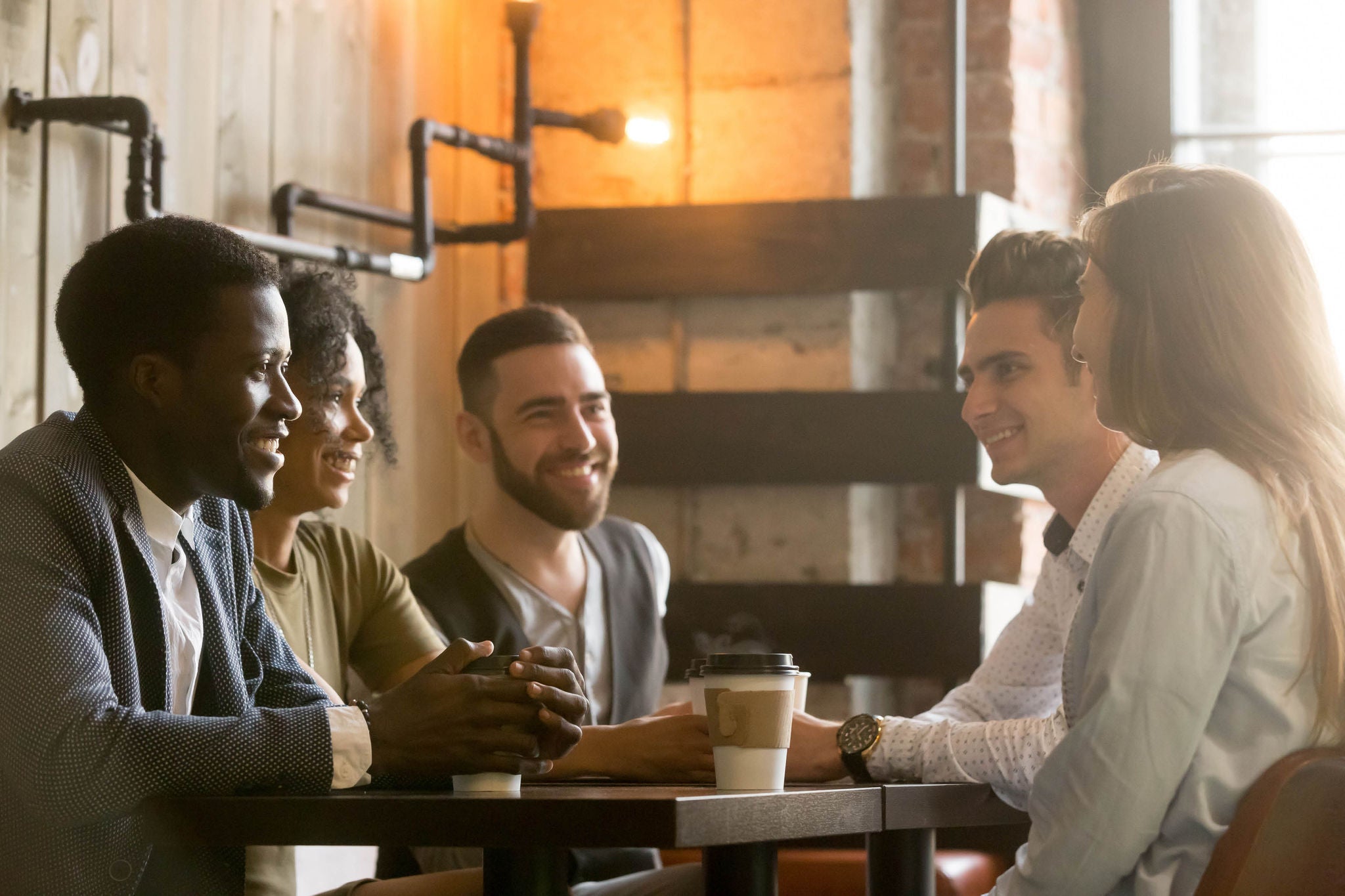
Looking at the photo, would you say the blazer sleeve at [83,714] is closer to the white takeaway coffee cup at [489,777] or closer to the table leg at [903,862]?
the white takeaway coffee cup at [489,777]

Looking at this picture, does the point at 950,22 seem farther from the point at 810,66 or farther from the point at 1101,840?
the point at 1101,840

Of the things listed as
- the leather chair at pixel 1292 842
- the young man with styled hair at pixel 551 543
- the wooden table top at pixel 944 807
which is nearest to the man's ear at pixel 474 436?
the young man with styled hair at pixel 551 543

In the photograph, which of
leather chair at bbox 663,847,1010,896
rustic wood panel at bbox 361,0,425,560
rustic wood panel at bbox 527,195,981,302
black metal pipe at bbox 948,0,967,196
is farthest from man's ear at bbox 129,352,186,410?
black metal pipe at bbox 948,0,967,196

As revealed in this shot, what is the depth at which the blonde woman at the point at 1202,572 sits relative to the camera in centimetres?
128

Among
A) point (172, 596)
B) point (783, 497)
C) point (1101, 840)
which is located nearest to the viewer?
point (1101, 840)

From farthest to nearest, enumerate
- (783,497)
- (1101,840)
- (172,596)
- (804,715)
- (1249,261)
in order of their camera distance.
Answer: (783,497) → (804,715) → (172,596) → (1249,261) → (1101,840)

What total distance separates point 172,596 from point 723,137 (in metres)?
2.01

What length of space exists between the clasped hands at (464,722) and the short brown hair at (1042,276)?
1.10m

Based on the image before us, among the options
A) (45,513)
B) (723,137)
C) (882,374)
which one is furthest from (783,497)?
(45,513)

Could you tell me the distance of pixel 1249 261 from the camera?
143 centimetres

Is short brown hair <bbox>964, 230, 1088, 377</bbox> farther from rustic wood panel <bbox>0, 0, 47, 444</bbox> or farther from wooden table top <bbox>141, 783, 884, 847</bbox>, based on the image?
rustic wood panel <bbox>0, 0, 47, 444</bbox>

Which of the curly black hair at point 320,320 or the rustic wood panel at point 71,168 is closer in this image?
the curly black hair at point 320,320

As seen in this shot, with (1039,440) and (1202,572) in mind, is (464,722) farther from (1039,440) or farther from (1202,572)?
(1039,440)

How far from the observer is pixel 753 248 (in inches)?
127
